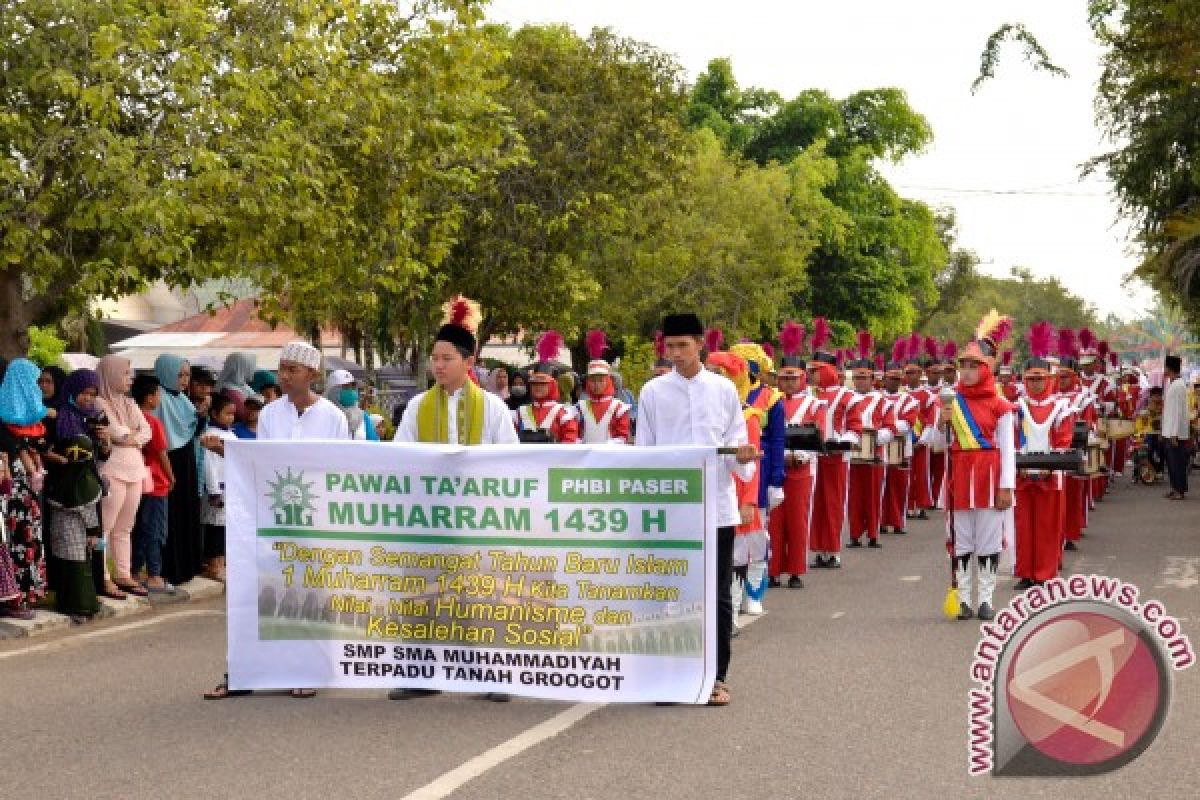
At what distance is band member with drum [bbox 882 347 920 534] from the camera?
21792 mm

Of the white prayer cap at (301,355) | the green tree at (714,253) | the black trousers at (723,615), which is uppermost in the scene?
the green tree at (714,253)

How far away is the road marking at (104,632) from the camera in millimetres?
12312

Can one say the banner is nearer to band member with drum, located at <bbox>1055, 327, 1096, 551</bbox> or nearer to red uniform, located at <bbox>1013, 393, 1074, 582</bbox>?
red uniform, located at <bbox>1013, 393, 1074, 582</bbox>

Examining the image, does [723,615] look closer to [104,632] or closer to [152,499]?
[104,632]

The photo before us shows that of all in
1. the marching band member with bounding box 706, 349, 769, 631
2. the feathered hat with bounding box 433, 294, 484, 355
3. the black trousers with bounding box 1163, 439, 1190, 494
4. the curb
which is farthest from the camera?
the black trousers with bounding box 1163, 439, 1190, 494

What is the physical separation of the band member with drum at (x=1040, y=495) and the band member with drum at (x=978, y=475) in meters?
1.82

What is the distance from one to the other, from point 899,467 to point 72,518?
11502 millimetres

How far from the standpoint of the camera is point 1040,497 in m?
15.7

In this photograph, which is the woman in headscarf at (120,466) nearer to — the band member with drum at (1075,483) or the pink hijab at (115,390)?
the pink hijab at (115,390)

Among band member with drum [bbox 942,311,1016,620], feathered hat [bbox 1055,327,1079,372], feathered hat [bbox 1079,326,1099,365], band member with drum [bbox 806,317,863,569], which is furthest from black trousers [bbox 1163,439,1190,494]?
band member with drum [bbox 942,311,1016,620]

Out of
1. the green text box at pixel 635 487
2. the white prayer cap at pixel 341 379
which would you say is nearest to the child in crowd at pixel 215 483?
the white prayer cap at pixel 341 379

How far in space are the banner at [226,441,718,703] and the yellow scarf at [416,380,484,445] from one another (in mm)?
379

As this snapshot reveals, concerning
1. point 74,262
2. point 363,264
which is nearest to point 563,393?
point 363,264

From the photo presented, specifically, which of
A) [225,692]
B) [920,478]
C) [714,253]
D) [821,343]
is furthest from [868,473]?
[714,253]
